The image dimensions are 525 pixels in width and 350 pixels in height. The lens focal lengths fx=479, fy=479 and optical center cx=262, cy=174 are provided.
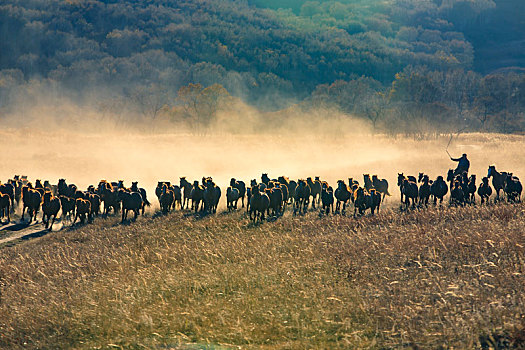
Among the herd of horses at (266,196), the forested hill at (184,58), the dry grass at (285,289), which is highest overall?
the forested hill at (184,58)

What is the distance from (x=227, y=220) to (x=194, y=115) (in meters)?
69.1

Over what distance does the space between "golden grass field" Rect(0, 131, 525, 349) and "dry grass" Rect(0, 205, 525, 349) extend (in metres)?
0.03

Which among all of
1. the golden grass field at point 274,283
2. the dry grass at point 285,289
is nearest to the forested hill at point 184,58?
the golden grass field at point 274,283

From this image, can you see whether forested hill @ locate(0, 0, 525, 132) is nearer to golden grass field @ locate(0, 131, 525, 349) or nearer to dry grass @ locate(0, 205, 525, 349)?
golden grass field @ locate(0, 131, 525, 349)

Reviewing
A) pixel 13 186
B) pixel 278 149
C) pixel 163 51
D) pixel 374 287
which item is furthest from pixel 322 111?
pixel 163 51

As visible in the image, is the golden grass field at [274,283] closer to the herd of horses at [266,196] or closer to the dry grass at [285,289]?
the dry grass at [285,289]

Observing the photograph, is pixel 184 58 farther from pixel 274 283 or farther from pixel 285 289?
pixel 285 289

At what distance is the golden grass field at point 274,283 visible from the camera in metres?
9.07

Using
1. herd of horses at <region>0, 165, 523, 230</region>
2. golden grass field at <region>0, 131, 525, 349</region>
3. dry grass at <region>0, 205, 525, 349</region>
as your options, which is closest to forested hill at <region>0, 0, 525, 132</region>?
herd of horses at <region>0, 165, 523, 230</region>

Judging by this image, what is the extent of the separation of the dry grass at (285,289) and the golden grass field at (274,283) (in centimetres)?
3

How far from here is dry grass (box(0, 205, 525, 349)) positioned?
9039 mm

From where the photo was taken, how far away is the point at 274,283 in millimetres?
11648

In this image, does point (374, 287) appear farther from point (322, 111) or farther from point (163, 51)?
point (163, 51)

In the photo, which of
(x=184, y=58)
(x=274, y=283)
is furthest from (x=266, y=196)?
(x=184, y=58)
